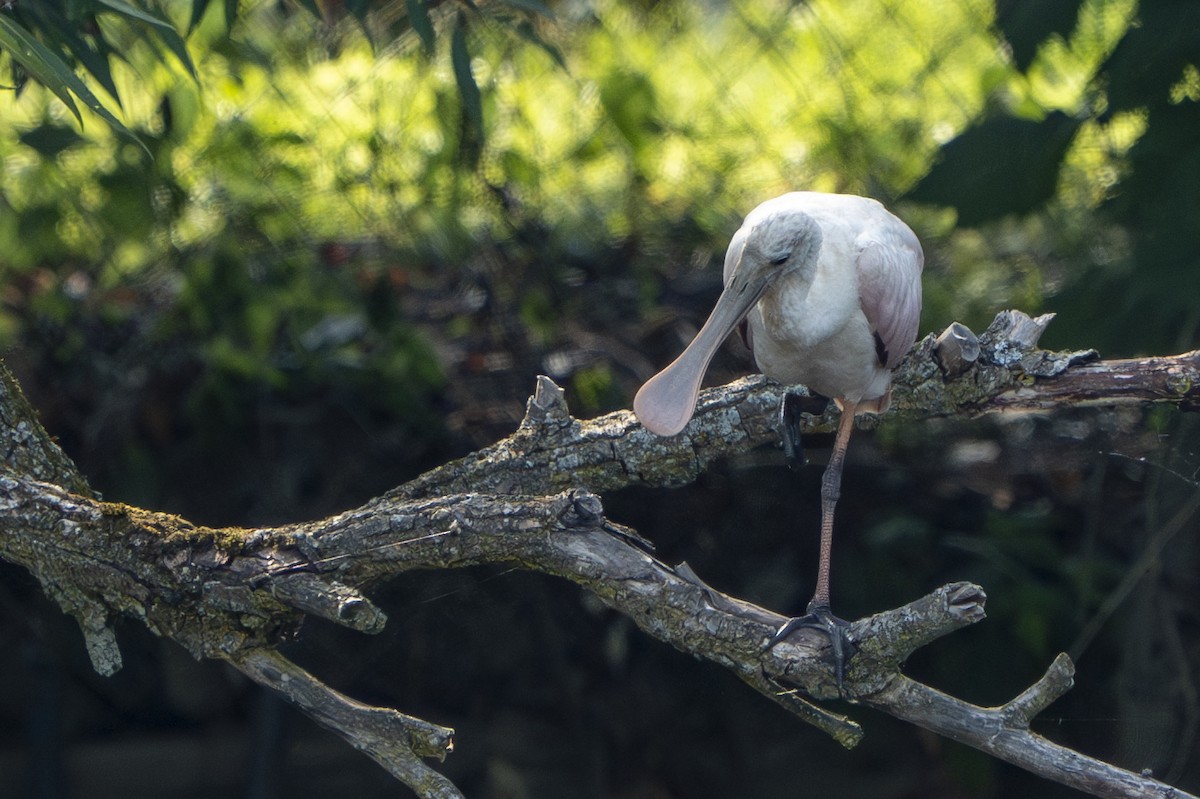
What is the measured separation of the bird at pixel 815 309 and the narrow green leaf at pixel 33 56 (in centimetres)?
88

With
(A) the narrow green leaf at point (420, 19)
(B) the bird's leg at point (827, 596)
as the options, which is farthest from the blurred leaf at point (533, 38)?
(B) the bird's leg at point (827, 596)

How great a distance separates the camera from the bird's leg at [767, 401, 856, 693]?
156 cm

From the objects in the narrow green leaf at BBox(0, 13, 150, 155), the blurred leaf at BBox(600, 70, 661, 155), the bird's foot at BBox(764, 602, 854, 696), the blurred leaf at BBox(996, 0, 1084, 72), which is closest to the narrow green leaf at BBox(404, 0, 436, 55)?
the narrow green leaf at BBox(0, 13, 150, 155)

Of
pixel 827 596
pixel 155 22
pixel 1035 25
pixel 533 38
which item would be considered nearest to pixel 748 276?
pixel 827 596

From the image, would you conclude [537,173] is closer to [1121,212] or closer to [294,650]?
[1121,212]

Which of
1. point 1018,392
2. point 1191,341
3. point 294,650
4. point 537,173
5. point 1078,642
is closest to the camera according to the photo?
point 1018,392

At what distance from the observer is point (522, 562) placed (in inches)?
66.1

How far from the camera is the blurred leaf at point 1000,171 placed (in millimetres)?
2764

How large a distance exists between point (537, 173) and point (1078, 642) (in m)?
1.85

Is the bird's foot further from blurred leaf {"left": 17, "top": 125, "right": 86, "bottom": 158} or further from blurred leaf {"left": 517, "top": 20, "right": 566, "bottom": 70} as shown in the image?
blurred leaf {"left": 17, "top": 125, "right": 86, "bottom": 158}

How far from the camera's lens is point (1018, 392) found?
181 cm

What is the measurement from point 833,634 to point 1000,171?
1.53m

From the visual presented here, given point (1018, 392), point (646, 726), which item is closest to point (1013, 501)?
point (646, 726)

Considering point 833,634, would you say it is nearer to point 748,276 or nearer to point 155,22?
point 748,276
